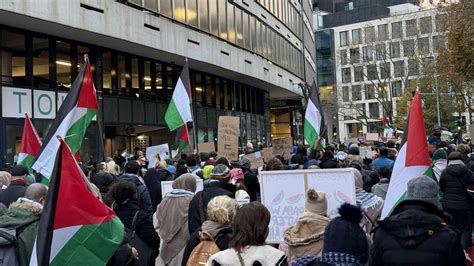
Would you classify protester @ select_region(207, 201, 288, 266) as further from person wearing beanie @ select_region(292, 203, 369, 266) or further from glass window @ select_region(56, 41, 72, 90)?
glass window @ select_region(56, 41, 72, 90)

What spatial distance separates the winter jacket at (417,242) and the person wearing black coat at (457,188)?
5547mm

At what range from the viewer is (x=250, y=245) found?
161 inches

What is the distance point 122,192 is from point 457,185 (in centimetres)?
564

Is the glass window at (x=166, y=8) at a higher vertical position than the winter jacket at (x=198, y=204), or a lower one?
higher

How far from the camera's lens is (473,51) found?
17672 millimetres

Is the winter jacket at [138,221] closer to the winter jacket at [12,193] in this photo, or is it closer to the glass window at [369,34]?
the winter jacket at [12,193]

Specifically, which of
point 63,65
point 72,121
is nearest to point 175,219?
point 72,121

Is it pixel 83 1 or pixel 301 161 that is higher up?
pixel 83 1

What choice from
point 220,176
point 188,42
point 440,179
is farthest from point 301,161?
point 188,42

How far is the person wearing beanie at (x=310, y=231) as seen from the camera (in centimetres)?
476

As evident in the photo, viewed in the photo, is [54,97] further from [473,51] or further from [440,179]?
[440,179]

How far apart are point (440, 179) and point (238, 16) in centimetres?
2516

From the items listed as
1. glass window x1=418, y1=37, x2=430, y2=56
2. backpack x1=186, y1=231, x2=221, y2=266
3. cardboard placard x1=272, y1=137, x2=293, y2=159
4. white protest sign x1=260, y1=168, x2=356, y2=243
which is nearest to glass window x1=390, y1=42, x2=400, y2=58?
glass window x1=418, y1=37, x2=430, y2=56

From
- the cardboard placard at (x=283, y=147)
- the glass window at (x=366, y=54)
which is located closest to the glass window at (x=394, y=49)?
the glass window at (x=366, y=54)
